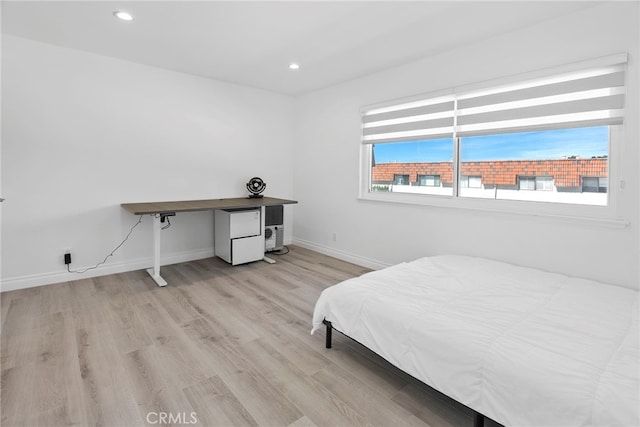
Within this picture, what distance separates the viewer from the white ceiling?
97.7 inches

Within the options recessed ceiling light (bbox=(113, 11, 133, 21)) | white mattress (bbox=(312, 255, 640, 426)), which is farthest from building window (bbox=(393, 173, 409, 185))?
recessed ceiling light (bbox=(113, 11, 133, 21))

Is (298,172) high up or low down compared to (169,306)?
up

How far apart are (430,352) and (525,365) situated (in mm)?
418

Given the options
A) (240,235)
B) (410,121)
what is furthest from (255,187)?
(410,121)

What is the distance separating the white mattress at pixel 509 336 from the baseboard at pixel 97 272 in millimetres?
2786

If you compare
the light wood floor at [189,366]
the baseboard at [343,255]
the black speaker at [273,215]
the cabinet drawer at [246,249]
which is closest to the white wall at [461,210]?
the baseboard at [343,255]

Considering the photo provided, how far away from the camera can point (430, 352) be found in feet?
5.39

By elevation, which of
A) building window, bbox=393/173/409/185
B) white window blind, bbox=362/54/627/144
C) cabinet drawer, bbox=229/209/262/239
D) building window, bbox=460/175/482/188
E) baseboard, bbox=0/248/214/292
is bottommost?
baseboard, bbox=0/248/214/292

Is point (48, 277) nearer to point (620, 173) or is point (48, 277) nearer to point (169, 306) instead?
point (169, 306)

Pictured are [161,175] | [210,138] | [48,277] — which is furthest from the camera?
[210,138]

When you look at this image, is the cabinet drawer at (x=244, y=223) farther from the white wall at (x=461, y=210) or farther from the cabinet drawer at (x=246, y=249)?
the white wall at (x=461, y=210)

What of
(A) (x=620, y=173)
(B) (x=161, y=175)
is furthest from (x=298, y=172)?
(A) (x=620, y=173)

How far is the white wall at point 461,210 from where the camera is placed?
2.36m

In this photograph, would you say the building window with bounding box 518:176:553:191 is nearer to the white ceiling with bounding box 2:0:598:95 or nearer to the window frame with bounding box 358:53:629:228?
the window frame with bounding box 358:53:629:228
